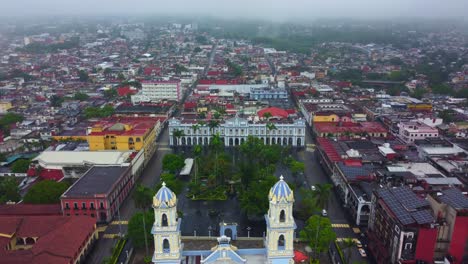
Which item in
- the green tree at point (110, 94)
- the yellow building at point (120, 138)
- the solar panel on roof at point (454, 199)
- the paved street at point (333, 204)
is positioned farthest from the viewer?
the green tree at point (110, 94)

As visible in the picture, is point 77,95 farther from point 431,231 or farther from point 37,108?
point 431,231

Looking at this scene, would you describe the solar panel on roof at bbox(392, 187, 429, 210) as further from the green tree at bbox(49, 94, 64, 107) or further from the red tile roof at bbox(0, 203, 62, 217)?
the green tree at bbox(49, 94, 64, 107)

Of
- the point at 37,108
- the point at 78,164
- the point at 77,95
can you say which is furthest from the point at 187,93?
the point at 78,164

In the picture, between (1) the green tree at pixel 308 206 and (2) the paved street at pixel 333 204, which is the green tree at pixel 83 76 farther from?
(1) the green tree at pixel 308 206

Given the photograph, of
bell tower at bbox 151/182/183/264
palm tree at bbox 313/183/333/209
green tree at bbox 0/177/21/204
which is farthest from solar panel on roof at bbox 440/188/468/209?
green tree at bbox 0/177/21/204

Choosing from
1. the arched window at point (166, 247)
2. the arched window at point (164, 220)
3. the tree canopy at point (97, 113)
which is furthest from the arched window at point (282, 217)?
the tree canopy at point (97, 113)

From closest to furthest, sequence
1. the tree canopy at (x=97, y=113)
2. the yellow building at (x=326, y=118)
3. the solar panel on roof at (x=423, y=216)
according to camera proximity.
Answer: the solar panel on roof at (x=423, y=216), the yellow building at (x=326, y=118), the tree canopy at (x=97, y=113)

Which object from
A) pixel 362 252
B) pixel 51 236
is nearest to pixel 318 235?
pixel 362 252
